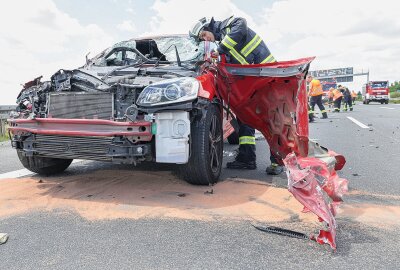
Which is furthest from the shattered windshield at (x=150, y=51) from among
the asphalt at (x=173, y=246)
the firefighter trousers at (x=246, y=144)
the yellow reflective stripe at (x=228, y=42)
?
the asphalt at (x=173, y=246)

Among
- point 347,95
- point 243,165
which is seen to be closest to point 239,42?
point 243,165

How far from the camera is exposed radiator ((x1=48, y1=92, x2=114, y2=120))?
12.7ft

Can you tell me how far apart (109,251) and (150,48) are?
139 inches

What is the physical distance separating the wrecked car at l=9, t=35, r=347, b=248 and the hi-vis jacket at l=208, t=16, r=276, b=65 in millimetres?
339

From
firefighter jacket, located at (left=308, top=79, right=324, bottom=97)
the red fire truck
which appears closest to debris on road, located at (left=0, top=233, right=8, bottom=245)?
firefighter jacket, located at (left=308, top=79, right=324, bottom=97)

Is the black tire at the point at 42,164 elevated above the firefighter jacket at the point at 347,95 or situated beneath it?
situated beneath

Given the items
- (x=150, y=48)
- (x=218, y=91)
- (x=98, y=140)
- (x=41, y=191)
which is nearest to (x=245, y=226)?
(x=98, y=140)

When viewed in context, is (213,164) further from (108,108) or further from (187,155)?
(108,108)

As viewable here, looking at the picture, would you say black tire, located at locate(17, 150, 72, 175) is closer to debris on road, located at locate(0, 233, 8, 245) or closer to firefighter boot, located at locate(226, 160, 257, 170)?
debris on road, located at locate(0, 233, 8, 245)

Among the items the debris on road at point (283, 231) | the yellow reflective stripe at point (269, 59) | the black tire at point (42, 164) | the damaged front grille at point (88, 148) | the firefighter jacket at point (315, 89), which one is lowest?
the debris on road at point (283, 231)

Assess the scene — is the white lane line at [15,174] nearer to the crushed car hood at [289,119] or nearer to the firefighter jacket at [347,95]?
the crushed car hood at [289,119]

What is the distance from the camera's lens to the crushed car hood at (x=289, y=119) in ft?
9.41

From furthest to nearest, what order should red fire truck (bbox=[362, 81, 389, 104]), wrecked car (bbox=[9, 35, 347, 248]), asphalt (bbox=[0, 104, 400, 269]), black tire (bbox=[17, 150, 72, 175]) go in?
red fire truck (bbox=[362, 81, 389, 104]) < black tire (bbox=[17, 150, 72, 175]) < wrecked car (bbox=[9, 35, 347, 248]) < asphalt (bbox=[0, 104, 400, 269])

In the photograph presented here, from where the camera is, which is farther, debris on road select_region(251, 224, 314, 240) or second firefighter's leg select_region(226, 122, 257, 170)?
second firefighter's leg select_region(226, 122, 257, 170)
